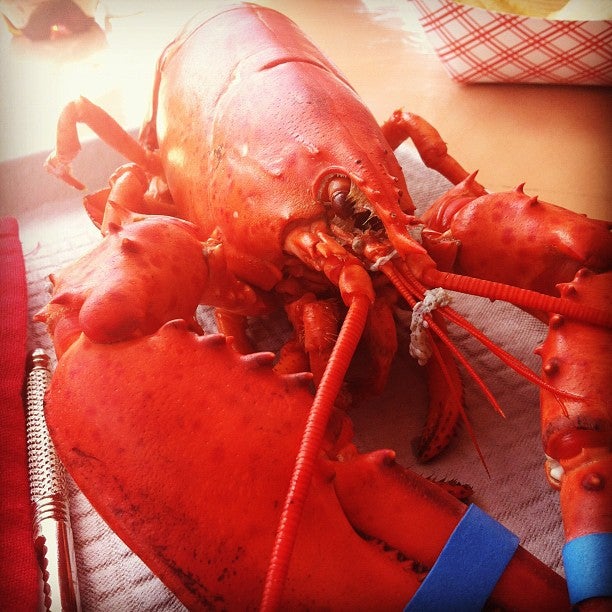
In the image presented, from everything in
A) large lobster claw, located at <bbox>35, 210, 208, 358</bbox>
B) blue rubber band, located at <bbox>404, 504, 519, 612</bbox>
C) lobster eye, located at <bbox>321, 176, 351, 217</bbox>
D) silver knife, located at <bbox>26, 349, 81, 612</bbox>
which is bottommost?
silver knife, located at <bbox>26, 349, 81, 612</bbox>

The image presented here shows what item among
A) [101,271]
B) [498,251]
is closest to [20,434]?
[101,271]

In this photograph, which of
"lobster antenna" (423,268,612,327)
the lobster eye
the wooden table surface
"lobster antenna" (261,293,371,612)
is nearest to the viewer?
"lobster antenna" (261,293,371,612)

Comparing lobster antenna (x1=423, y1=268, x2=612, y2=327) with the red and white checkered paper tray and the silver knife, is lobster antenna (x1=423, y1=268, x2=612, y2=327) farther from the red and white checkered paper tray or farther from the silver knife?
the red and white checkered paper tray

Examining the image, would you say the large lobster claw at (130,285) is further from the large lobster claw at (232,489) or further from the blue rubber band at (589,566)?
the blue rubber band at (589,566)

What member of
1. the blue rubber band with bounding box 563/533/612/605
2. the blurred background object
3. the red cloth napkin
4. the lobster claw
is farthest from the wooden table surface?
the blue rubber band with bounding box 563/533/612/605

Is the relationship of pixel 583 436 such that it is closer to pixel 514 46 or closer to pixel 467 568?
pixel 467 568

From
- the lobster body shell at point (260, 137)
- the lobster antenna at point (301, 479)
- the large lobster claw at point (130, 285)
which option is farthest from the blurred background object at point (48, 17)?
the lobster antenna at point (301, 479)
